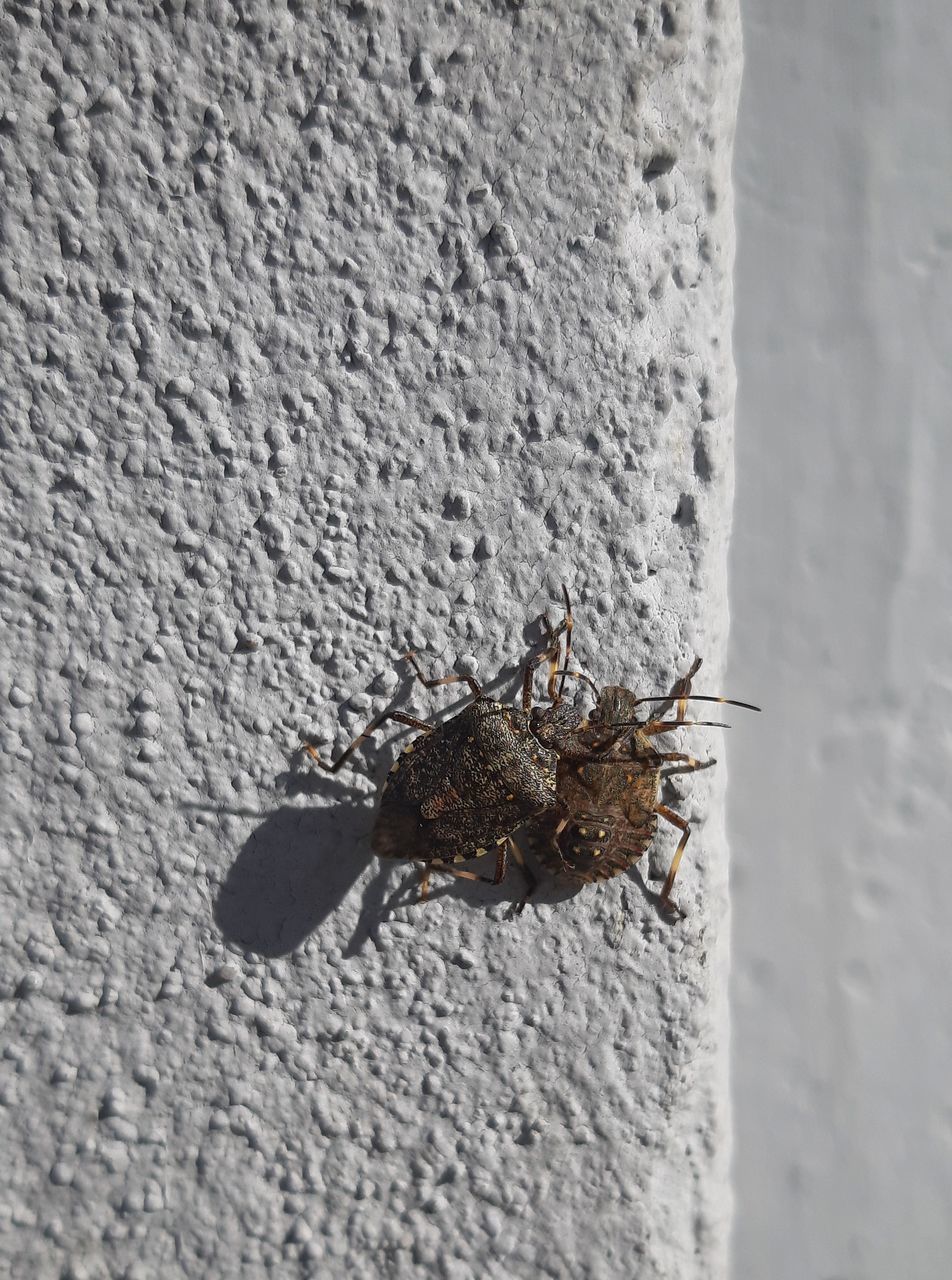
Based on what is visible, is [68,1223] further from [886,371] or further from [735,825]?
[886,371]

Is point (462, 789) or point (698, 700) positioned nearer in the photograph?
point (462, 789)

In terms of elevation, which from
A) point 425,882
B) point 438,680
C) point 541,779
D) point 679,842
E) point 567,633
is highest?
point 567,633

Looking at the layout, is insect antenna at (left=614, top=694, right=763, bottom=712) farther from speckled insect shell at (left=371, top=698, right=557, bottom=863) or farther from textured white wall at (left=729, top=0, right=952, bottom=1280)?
speckled insect shell at (left=371, top=698, right=557, bottom=863)

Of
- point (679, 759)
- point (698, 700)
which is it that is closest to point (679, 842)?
point (679, 759)

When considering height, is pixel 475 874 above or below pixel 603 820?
below

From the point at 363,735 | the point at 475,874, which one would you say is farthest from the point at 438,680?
the point at 475,874

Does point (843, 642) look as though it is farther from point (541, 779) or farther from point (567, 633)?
point (541, 779)

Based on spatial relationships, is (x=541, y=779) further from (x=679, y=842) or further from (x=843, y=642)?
(x=843, y=642)
